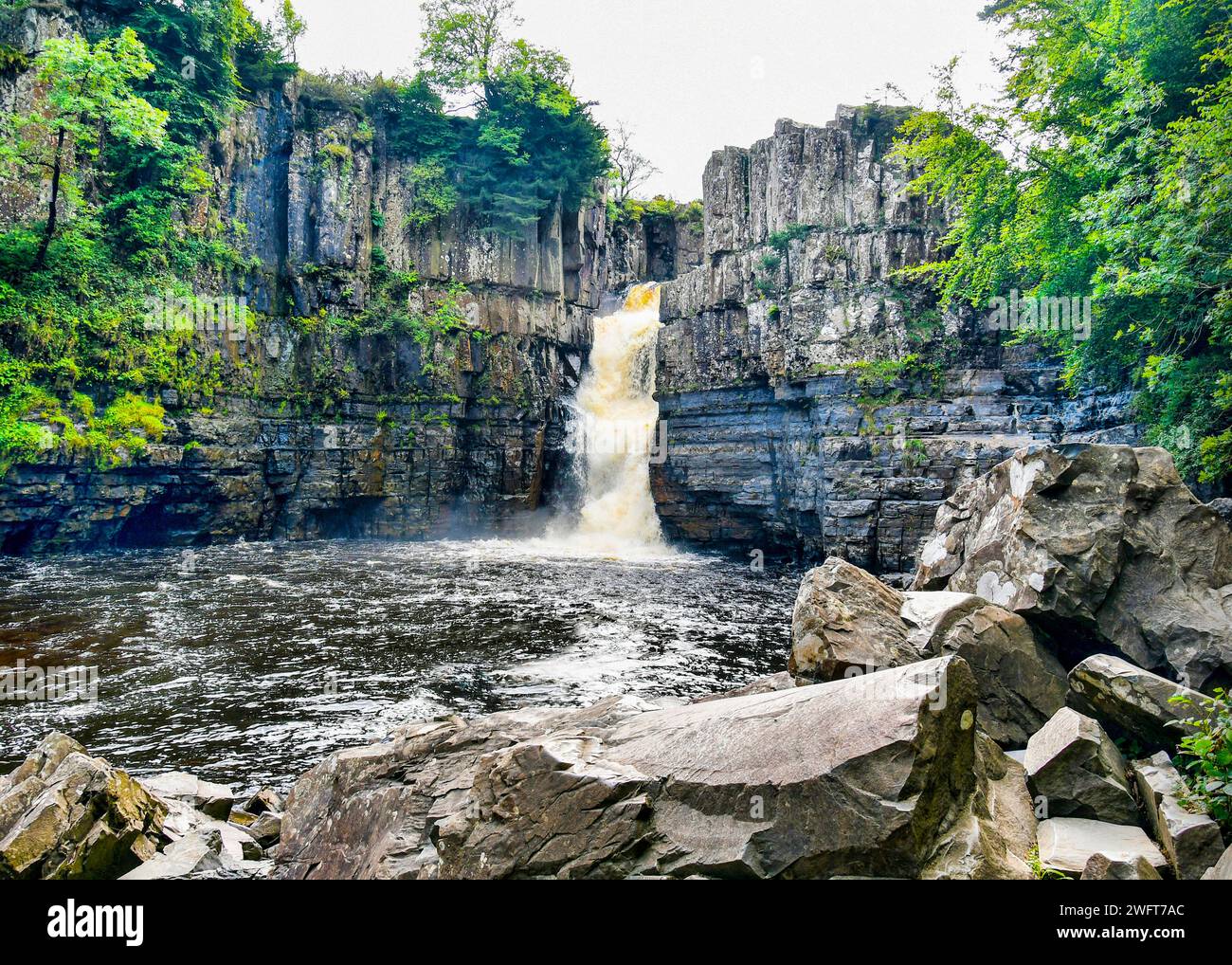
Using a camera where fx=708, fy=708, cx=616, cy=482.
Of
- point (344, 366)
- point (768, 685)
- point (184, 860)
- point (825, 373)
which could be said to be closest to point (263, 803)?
point (184, 860)

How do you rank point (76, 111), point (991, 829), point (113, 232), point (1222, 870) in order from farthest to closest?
point (113, 232)
point (76, 111)
point (991, 829)
point (1222, 870)

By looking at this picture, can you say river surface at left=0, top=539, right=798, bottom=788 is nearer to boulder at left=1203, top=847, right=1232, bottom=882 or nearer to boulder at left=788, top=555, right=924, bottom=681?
boulder at left=788, top=555, right=924, bottom=681

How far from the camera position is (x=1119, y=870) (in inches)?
184

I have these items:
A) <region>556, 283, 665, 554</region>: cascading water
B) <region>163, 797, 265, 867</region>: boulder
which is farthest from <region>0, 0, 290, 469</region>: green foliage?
<region>163, 797, 265, 867</region>: boulder

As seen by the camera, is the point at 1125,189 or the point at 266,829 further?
the point at 1125,189

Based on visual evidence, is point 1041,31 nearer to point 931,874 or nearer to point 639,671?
point 639,671

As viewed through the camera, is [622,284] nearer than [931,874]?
No

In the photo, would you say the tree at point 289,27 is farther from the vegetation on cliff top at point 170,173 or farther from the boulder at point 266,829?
the boulder at point 266,829

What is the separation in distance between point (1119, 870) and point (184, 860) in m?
7.74

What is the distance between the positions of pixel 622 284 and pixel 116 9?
88.8 feet

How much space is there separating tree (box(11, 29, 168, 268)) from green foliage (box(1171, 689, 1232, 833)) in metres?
31.7

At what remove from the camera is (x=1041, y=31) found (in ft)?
59.8

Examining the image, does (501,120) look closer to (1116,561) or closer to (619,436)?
(619,436)
